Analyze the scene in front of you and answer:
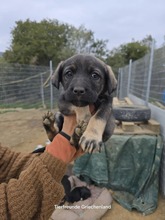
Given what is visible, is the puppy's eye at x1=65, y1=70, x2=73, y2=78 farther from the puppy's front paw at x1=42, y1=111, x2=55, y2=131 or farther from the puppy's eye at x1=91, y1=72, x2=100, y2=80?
the puppy's front paw at x1=42, y1=111, x2=55, y2=131

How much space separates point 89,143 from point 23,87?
8432 millimetres

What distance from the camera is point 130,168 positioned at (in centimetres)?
363

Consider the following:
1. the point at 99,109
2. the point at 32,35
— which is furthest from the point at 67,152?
the point at 32,35

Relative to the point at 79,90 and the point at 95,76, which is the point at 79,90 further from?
the point at 95,76

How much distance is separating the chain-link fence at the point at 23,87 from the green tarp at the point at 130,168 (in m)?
4.15

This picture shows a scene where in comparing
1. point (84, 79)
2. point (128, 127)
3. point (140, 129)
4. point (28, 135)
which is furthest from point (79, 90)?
point (28, 135)

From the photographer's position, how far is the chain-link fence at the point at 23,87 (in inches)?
322

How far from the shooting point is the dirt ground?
318 cm

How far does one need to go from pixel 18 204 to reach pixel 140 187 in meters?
2.81

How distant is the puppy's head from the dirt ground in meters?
2.09

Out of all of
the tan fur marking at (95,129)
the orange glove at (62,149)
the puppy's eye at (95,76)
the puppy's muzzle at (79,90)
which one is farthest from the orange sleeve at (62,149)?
the puppy's eye at (95,76)

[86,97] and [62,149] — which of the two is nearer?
[62,149]

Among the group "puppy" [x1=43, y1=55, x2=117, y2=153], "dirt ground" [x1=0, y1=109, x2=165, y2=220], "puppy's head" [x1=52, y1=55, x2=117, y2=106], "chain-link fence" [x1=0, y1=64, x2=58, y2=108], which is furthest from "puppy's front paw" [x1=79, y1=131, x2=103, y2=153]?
"chain-link fence" [x1=0, y1=64, x2=58, y2=108]

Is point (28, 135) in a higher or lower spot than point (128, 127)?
lower
